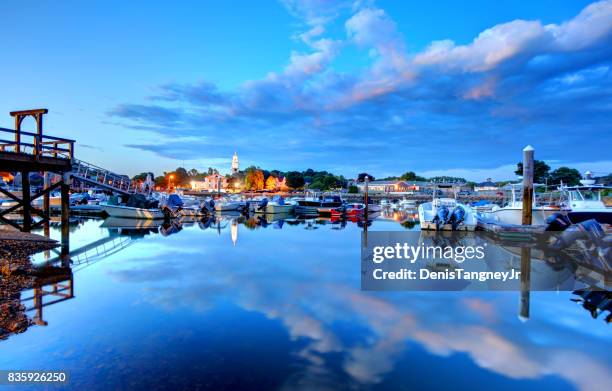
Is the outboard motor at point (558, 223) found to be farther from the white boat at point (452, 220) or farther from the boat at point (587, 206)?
the white boat at point (452, 220)

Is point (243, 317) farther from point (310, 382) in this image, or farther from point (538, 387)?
point (538, 387)

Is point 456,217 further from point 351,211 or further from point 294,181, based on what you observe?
point 294,181

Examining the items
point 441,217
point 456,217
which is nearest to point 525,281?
point 456,217

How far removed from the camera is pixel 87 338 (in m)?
8.02

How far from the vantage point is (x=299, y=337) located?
851cm

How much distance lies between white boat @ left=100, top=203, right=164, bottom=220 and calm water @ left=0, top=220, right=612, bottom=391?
26166 mm

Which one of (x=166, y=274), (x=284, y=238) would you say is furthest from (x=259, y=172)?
(x=166, y=274)

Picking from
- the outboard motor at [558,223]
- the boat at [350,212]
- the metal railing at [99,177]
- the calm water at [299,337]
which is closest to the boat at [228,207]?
the metal railing at [99,177]

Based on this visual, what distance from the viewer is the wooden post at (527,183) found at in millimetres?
24359

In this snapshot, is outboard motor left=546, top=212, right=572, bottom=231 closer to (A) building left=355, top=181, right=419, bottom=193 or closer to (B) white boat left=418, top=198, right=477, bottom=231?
(B) white boat left=418, top=198, right=477, bottom=231

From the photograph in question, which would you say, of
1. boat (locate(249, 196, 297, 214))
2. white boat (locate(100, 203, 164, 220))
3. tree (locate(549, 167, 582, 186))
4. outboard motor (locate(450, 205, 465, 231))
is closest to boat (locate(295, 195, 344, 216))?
boat (locate(249, 196, 297, 214))

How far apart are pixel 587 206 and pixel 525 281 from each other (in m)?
14.2

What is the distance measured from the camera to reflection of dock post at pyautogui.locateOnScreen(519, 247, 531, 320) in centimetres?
1071

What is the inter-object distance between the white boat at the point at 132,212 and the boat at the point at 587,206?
36.5 m
